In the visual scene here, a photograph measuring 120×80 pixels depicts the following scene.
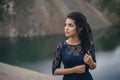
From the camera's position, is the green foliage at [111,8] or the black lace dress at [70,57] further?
the green foliage at [111,8]

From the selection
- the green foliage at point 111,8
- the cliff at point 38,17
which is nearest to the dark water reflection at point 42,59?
the cliff at point 38,17

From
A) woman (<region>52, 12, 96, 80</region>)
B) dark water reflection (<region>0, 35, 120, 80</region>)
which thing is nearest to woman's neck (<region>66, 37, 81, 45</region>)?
woman (<region>52, 12, 96, 80</region>)

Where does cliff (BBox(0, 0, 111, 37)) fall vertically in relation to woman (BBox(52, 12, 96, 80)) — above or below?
below

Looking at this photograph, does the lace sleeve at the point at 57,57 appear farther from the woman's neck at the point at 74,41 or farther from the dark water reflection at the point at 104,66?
the dark water reflection at the point at 104,66

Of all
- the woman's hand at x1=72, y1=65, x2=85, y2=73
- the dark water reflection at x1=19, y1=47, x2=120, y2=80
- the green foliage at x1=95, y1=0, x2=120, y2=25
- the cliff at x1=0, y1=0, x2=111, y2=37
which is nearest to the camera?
the woman's hand at x1=72, y1=65, x2=85, y2=73

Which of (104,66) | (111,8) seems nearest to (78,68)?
(104,66)

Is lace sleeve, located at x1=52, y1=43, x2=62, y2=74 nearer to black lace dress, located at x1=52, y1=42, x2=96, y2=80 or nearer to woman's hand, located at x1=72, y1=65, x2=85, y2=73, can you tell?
black lace dress, located at x1=52, y1=42, x2=96, y2=80

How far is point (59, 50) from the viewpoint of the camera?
2.65m

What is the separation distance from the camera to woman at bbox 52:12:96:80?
260 cm

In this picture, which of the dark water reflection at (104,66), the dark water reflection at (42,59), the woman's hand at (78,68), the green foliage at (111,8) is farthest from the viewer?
the green foliage at (111,8)

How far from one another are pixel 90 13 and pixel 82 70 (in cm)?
3393

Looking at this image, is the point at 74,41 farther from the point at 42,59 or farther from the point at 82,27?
the point at 42,59

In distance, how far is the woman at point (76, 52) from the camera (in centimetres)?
260

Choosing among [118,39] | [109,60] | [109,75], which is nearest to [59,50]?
[109,75]
